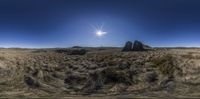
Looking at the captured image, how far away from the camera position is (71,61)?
54.6 m

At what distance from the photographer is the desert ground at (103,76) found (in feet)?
133

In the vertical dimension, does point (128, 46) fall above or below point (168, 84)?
above

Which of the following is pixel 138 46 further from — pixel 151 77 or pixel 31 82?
pixel 31 82

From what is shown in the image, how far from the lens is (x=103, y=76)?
152ft

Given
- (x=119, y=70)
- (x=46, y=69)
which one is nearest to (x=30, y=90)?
(x=46, y=69)

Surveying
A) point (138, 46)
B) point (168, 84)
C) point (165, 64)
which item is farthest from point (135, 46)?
point (168, 84)

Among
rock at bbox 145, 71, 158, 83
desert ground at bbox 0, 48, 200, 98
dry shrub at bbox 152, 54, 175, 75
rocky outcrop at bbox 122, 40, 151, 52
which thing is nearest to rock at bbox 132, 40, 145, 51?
rocky outcrop at bbox 122, 40, 151, 52

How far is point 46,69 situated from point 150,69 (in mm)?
13763

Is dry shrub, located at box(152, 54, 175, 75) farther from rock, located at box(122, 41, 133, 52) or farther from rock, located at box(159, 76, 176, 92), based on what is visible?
rock, located at box(122, 41, 133, 52)

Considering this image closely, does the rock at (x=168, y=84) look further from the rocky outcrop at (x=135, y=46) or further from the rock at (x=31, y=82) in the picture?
the rocky outcrop at (x=135, y=46)

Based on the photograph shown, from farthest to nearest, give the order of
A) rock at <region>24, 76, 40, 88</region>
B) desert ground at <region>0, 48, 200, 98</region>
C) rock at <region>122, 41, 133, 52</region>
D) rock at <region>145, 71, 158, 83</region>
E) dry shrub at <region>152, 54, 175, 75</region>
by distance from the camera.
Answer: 1. rock at <region>122, 41, 133, 52</region>
2. dry shrub at <region>152, 54, 175, 75</region>
3. rock at <region>145, 71, 158, 83</region>
4. rock at <region>24, 76, 40, 88</region>
5. desert ground at <region>0, 48, 200, 98</region>

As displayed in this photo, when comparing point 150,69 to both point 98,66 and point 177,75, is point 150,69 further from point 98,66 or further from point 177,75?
point 98,66

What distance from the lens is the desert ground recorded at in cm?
4069

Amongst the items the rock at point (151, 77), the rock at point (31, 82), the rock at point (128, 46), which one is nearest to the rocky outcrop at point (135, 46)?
the rock at point (128, 46)
